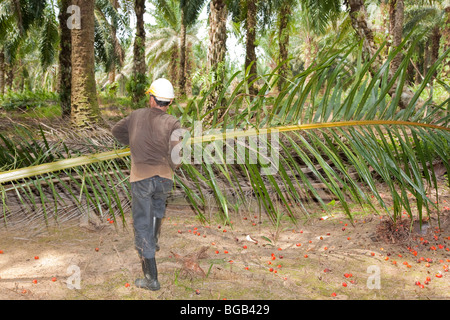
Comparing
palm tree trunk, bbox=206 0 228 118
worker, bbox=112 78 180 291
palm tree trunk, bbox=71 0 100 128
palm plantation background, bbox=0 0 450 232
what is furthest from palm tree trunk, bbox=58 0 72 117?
worker, bbox=112 78 180 291

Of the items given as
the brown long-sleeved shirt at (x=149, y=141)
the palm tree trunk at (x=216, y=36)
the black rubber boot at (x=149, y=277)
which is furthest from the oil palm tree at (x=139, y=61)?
the black rubber boot at (x=149, y=277)

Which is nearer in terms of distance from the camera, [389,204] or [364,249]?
[364,249]

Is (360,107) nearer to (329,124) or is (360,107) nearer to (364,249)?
(329,124)

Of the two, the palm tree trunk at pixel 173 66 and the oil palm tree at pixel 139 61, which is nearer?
the oil palm tree at pixel 139 61

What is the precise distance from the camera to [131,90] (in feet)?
42.2

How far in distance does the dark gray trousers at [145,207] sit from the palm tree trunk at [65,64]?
898 centimetres

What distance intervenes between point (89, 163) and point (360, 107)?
5.85ft

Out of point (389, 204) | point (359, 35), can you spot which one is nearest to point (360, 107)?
point (389, 204)

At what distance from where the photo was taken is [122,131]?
278 cm

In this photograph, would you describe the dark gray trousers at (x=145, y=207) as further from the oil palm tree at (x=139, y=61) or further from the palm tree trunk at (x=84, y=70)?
the oil palm tree at (x=139, y=61)

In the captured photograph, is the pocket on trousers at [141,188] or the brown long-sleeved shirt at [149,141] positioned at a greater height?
the brown long-sleeved shirt at [149,141]

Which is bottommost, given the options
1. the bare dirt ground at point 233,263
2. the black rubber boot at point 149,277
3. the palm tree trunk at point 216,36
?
the bare dirt ground at point 233,263

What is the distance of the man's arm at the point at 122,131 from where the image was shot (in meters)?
2.73

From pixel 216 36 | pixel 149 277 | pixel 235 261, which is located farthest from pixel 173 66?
pixel 149 277
